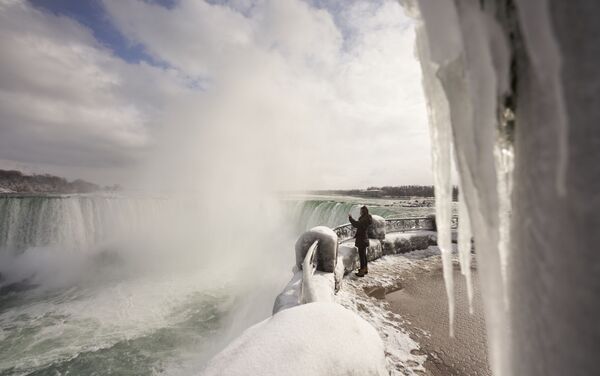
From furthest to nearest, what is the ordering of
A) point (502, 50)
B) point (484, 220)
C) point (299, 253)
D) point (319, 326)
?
1. point (299, 253)
2. point (319, 326)
3. point (484, 220)
4. point (502, 50)

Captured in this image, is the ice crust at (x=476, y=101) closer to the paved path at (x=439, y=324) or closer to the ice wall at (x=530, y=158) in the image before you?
the ice wall at (x=530, y=158)

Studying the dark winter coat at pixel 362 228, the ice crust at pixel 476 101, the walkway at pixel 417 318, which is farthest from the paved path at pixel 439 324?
the ice crust at pixel 476 101

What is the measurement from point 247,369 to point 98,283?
2341 cm

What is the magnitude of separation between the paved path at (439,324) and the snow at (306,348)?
9.05ft

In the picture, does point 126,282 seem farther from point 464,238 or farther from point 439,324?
point 464,238

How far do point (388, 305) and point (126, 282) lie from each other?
2014 centimetres

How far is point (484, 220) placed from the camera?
806 mm

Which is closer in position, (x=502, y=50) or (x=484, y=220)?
(x=502, y=50)

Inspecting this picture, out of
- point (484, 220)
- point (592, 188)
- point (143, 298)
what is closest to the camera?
point (592, 188)

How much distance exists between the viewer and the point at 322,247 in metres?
6.34

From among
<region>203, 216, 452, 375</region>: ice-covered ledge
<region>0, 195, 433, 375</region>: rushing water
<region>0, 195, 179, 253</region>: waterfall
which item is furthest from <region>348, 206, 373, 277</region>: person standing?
<region>0, 195, 179, 253</region>: waterfall

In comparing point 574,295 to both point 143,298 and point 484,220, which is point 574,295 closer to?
point 484,220

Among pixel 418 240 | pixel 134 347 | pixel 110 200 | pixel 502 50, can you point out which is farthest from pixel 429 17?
pixel 110 200

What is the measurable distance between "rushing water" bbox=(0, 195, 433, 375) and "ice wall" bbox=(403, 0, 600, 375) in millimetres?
9455
